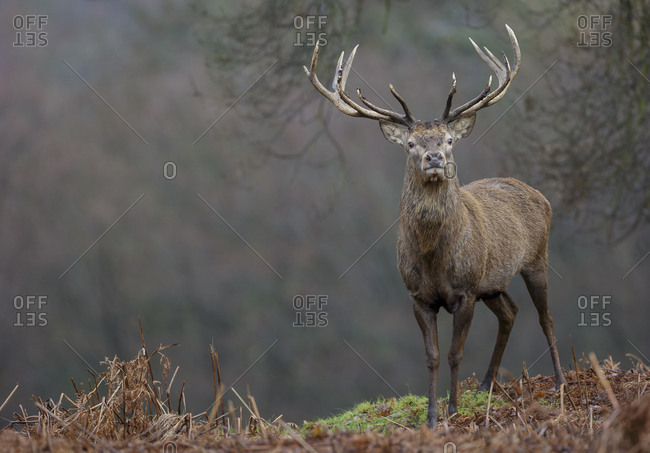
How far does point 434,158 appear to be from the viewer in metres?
5.07

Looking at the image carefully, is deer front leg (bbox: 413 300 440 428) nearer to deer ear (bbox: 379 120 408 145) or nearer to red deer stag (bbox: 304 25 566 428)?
red deer stag (bbox: 304 25 566 428)

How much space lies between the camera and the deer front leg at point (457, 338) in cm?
543

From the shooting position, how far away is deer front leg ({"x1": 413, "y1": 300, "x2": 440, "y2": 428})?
5.28 metres

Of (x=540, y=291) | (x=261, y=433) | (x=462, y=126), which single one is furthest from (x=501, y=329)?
(x=261, y=433)

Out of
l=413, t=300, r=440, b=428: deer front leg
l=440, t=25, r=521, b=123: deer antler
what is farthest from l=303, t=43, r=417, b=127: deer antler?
l=413, t=300, r=440, b=428: deer front leg

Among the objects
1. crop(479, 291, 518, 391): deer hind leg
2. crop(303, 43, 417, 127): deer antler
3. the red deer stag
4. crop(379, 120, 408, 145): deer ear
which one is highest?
crop(303, 43, 417, 127): deer antler

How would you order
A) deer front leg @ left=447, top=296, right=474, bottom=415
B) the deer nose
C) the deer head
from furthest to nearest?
1. deer front leg @ left=447, top=296, right=474, bottom=415
2. the deer head
3. the deer nose

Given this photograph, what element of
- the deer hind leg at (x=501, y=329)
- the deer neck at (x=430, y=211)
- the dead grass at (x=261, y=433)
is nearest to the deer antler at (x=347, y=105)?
the deer neck at (x=430, y=211)

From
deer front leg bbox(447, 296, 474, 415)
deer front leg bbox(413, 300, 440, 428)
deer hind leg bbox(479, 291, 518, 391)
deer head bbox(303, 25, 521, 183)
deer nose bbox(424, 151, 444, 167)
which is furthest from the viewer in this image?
deer hind leg bbox(479, 291, 518, 391)

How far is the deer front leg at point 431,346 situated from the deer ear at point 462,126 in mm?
1274

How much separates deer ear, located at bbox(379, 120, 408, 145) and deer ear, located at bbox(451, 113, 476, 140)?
38cm

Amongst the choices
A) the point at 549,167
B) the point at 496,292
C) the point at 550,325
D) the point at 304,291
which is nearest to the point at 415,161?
the point at 496,292

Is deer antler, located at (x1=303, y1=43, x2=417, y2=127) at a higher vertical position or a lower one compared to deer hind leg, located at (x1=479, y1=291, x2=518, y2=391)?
higher

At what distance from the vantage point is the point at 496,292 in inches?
238
